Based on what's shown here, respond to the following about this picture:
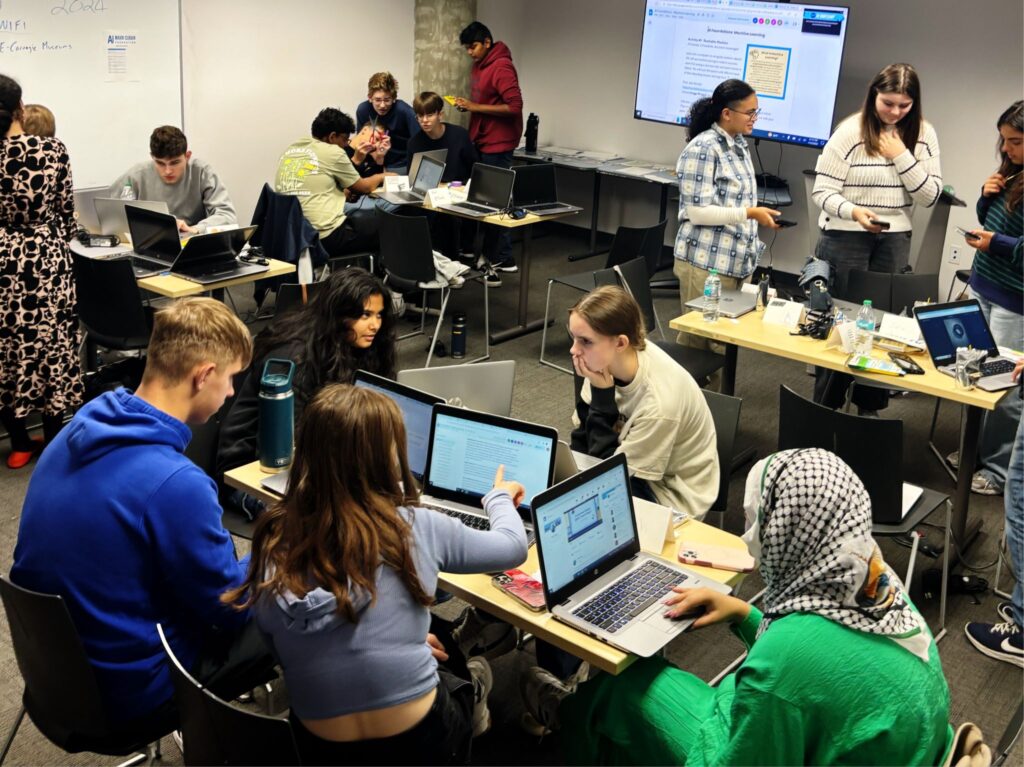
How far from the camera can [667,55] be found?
773cm

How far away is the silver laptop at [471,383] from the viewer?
3.04 m

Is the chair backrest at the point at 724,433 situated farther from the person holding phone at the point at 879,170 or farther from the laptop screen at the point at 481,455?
the person holding phone at the point at 879,170

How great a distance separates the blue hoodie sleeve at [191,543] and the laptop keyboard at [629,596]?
0.82 m

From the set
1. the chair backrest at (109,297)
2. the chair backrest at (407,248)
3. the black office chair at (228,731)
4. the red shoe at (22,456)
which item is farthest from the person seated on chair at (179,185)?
the black office chair at (228,731)

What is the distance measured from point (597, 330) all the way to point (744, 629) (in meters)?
0.99

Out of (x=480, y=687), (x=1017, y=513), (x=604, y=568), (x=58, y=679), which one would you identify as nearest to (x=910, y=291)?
(x=1017, y=513)

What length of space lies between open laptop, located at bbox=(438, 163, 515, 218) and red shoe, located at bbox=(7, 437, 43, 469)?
2.90m

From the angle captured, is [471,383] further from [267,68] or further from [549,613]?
[267,68]

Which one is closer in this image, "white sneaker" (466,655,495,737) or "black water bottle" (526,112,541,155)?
"white sneaker" (466,655,495,737)

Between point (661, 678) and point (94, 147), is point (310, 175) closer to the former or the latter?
point (94, 147)

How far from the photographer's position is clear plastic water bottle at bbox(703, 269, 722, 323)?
14.6 feet

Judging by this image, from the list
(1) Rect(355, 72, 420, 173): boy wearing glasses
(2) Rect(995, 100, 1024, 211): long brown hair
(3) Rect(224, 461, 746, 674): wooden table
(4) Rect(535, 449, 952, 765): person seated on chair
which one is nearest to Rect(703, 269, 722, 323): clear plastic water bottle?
(2) Rect(995, 100, 1024, 211): long brown hair

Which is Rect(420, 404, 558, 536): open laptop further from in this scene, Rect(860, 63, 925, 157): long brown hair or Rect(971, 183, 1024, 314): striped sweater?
Rect(860, 63, 925, 157): long brown hair

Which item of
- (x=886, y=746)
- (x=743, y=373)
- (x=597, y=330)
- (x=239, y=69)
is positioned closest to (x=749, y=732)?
(x=886, y=746)
